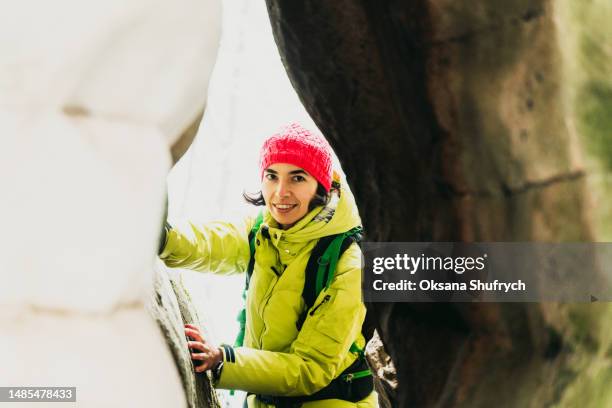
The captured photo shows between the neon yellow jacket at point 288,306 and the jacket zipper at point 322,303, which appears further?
the jacket zipper at point 322,303

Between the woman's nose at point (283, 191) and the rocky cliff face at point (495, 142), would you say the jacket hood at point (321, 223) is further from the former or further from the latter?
the rocky cliff face at point (495, 142)

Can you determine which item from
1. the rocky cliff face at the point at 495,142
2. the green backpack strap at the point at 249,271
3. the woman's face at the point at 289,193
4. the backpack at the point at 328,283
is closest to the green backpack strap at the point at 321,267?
the backpack at the point at 328,283

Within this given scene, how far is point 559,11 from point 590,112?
214 mm

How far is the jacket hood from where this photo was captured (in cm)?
208

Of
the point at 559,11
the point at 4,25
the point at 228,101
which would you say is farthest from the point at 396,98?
the point at 228,101

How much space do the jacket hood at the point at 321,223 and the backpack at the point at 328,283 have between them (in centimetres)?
3

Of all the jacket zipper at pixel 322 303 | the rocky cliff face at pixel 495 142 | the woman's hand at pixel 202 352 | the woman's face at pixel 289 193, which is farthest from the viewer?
the woman's face at pixel 289 193

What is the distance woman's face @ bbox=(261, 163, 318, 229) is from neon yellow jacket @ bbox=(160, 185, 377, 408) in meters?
0.05

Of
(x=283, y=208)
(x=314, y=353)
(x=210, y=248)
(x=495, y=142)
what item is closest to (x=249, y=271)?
(x=210, y=248)

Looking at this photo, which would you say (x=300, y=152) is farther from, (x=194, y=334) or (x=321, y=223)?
(x=194, y=334)

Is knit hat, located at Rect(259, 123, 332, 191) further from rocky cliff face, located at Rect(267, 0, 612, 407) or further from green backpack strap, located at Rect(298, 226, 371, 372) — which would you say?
rocky cliff face, located at Rect(267, 0, 612, 407)

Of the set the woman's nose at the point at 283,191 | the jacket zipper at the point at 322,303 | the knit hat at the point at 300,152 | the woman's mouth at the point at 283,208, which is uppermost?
the knit hat at the point at 300,152

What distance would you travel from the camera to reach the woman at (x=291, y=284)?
1954 mm

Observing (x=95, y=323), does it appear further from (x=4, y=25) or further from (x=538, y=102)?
(x=538, y=102)
